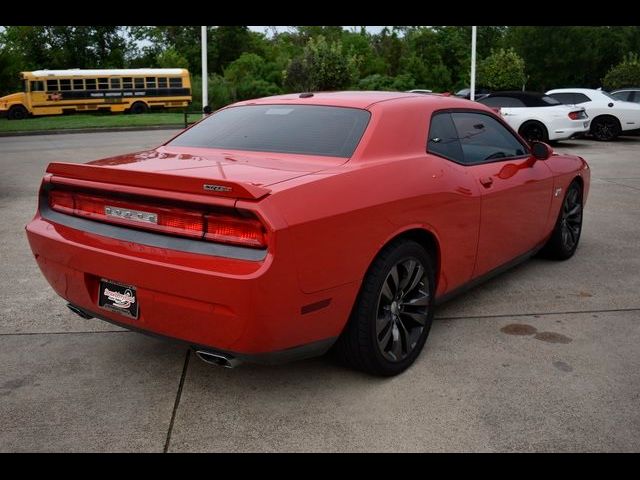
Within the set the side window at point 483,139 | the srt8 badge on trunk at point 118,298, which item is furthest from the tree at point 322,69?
the srt8 badge on trunk at point 118,298

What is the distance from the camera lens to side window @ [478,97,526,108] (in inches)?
633

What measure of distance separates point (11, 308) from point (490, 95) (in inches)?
556

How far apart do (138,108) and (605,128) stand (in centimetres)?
2569

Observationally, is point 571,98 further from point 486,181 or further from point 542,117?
point 486,181

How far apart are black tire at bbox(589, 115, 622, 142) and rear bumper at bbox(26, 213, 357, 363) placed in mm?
16929

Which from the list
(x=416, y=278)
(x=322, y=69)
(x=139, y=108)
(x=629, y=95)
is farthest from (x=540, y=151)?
(x=139, y=108)

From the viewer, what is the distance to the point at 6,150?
17.2 m

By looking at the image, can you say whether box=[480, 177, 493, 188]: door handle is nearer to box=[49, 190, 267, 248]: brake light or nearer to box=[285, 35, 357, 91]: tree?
box=[49, 190, 267, 248]: brake light

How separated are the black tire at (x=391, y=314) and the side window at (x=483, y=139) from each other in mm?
964

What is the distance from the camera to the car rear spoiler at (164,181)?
2.77m

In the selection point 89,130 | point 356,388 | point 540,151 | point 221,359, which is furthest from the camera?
point 89,130

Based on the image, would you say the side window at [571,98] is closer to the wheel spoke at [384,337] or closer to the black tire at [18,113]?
the wheel spoke at [384,337]

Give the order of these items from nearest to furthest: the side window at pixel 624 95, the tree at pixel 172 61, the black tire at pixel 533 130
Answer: the black tire at pixel 533 130 → the side window at pixel 624 95 → the tree at pixel 172 61

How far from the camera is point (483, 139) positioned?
4508 mm
